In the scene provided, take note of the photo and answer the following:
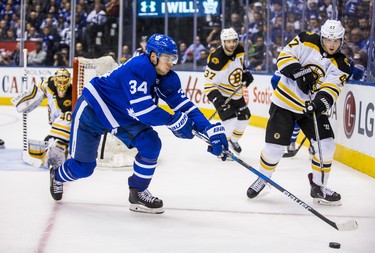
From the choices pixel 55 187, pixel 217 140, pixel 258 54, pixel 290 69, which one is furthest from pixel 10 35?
pixel 217 140

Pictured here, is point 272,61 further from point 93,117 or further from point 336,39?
point 93,117

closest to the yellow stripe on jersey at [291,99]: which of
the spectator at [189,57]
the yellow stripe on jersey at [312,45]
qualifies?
the yellow stripe on jersey at [312,45]

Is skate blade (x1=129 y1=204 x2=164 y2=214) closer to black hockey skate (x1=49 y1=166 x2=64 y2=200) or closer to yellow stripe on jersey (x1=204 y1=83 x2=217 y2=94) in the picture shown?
black hockey skate (x1=49 y1=166 x2=64 y2=200)

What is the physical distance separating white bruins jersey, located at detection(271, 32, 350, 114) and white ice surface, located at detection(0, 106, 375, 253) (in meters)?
0.64

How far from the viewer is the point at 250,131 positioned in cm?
903

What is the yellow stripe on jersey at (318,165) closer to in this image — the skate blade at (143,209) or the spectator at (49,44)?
the skate blade at (143,209)

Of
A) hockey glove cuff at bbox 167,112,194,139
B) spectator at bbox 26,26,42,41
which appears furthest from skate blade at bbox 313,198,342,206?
spectator at bbox 26,26,42,41

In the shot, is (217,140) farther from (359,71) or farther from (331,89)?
(359,71)

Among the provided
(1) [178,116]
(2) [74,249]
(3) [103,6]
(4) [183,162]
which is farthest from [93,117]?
(3) [103,6]

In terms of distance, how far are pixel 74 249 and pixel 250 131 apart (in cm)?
570

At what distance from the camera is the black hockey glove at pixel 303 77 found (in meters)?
4.55

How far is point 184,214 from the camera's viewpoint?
171 inches

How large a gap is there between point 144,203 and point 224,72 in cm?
292

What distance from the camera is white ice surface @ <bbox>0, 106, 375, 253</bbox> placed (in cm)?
364
